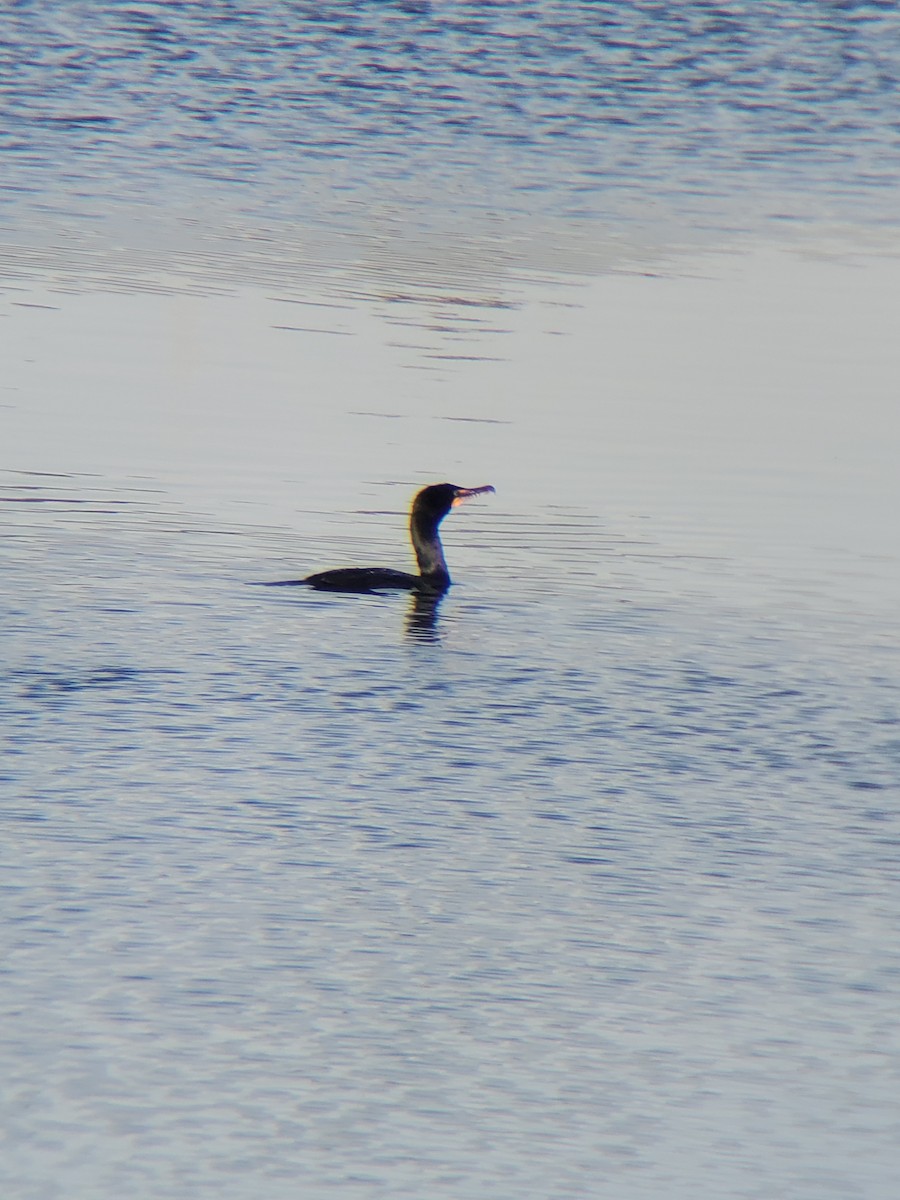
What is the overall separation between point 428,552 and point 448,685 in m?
2.34

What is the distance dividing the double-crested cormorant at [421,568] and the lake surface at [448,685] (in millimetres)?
119

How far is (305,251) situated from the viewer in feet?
77.4

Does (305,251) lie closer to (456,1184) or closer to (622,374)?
(622,374)

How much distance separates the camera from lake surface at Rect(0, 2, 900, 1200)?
6.79 metres

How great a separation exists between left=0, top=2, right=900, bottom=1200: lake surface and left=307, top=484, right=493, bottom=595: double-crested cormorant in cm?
12

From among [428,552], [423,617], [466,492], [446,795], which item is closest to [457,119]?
[466,492]

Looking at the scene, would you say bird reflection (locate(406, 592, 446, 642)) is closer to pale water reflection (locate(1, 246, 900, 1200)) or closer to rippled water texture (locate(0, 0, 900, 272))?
pale water reflection (locate(1, 246, 900, 1200))

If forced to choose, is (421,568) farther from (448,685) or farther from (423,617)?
(448,685)

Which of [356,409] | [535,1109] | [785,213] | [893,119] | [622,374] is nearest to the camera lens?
[535,1109]

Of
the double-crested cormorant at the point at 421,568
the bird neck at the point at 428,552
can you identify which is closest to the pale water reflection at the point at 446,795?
the double-crested cormorant at the point at 421,568

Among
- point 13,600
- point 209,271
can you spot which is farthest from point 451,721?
point 209,271

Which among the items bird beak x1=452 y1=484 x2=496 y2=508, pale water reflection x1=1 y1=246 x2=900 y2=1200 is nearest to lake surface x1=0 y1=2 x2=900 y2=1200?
pale water reflection x1=1 y1=246 x2=900 y2=1200

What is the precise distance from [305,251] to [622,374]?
16.7ft

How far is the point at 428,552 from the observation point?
13500 mm
